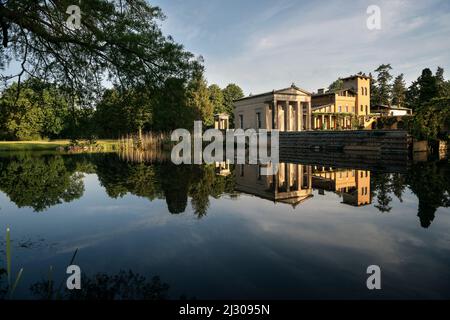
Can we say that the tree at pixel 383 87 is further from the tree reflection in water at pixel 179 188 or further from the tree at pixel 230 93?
the tree reflection in water at pixel 179 188

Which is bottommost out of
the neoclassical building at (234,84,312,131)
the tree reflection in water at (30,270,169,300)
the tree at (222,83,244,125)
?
the tree reflection in water at (30,270,169,300)

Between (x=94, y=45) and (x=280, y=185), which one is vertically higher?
(x=94, y=45)

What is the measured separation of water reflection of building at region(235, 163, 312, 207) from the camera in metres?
12.4

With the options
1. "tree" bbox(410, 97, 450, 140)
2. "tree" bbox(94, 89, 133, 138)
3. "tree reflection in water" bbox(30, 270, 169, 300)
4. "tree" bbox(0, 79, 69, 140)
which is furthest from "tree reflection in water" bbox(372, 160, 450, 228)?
"tree" bbox(410, 97, 450, 140)

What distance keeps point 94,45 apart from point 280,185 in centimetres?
1111

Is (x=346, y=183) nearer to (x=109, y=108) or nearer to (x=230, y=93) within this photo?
(x=109, y=108)

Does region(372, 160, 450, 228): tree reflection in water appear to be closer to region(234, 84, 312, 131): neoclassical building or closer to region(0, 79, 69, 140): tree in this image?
region(0, 79, 69, 140): tree

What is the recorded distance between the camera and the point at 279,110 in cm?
5025

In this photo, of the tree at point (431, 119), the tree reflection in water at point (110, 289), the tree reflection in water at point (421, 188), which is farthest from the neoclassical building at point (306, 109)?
the tree reflection in water at point (110, 289)

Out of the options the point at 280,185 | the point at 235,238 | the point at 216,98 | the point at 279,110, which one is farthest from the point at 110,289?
the point at 216,98

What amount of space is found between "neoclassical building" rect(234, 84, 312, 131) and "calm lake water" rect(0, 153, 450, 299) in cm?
3200

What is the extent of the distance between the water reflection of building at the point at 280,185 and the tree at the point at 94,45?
698 cm

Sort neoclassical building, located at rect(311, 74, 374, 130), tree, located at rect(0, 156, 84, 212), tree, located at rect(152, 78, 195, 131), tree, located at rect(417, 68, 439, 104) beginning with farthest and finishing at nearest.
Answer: neoclassical building, located at rect(311, 74, 374, 130) → tree, located at rect(417, 68, 439, 104) → tree, located at rect(0, 156, 84, 212) → tree, located at rect(152, 78, 195, 131)
